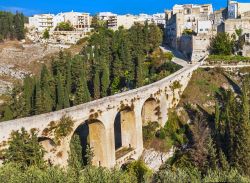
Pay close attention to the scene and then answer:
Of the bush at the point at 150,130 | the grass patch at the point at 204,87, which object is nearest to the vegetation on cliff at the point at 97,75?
the grass patch at the point at 204,87

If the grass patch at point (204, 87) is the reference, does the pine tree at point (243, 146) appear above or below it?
below

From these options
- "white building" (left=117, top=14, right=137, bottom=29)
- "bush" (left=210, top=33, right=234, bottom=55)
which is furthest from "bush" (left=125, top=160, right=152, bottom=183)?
"white building" (left=117, top=14, right=137, bottom=29)

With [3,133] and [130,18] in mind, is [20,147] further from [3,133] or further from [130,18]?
[130,18]

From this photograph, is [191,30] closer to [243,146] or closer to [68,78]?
[68,78]

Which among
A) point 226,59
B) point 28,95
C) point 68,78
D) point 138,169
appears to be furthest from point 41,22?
point 138,169

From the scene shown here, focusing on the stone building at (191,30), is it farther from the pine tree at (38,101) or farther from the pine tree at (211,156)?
the pine tree at (211,156)

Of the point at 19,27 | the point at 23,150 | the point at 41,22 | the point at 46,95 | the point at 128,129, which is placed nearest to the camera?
the point at 23,150
